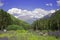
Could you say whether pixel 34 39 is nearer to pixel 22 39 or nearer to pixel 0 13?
pixel 22 39

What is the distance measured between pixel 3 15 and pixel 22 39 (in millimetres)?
35903

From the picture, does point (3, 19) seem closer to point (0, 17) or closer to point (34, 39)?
point (0, 17)

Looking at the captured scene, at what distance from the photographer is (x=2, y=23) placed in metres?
40.5

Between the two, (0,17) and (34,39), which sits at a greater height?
(0,17)

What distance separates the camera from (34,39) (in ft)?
22.6

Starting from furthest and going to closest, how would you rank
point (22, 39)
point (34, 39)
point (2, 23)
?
1. point (2, 23)
2. point (34, 39)
3. point (22, 39)

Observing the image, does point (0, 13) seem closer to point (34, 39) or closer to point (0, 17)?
point (0, 17)

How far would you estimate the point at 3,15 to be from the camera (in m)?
41.8

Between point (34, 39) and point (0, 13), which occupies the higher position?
point (0, 13)

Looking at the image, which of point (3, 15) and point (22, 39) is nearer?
point (22, 39)

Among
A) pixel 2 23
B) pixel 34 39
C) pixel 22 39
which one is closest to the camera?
pixel 22 39

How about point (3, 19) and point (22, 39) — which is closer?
point (22, 39)

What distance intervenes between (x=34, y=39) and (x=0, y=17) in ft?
116

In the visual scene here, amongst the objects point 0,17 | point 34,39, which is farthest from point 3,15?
point 34,39
